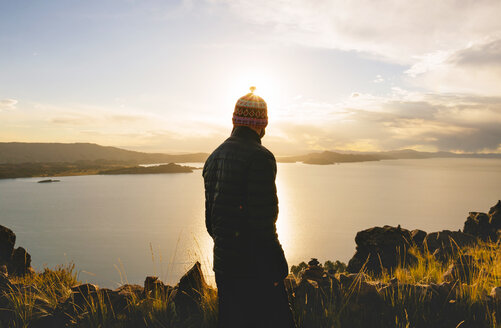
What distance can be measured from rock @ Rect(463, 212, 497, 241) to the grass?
8.53 m

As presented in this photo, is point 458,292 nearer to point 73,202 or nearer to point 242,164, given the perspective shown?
point 242,164

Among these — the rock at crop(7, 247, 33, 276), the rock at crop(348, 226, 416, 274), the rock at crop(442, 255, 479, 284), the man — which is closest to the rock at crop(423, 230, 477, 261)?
the rock at crop(348, 226, 416, 274)

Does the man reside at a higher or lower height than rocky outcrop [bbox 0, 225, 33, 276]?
higher

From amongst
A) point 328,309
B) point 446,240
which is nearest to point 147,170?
point 446,240

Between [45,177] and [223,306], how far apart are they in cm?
12111

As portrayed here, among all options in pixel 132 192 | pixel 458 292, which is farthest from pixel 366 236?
pixel 132 192

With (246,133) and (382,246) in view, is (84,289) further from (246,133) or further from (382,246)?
(382,246)

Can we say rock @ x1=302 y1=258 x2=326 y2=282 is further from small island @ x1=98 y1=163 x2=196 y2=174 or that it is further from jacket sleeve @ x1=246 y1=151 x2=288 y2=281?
small island @ x1=98 y1=163 x2=196 y2=174

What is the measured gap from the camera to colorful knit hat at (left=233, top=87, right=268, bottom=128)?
118 inches

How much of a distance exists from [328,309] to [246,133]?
2916 millimetres

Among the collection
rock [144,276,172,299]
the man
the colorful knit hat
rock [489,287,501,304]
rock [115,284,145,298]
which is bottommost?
rock [115,284,145,298]

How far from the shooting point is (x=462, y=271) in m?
5.63

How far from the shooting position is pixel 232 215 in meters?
2.84

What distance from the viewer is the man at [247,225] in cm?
274
